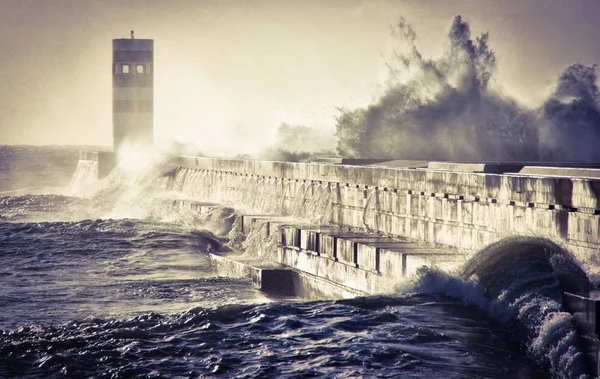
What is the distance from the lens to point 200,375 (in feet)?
24.3

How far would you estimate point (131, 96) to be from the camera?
4206 centimetres

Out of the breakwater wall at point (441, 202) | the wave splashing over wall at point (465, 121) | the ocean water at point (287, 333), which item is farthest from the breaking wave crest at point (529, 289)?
the wave splashing over wall at point (465, 121)

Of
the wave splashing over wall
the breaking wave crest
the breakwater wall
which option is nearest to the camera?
the breaking wave crest

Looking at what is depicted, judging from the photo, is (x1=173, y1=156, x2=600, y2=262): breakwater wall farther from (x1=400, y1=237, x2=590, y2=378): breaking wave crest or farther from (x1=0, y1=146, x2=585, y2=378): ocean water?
(x1=0, y1=146, x2=585, y2=378): ocean water

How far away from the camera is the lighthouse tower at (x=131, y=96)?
42.1 metres

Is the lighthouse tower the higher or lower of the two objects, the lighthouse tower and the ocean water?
the higher

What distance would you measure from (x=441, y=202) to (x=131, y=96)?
1237 inches

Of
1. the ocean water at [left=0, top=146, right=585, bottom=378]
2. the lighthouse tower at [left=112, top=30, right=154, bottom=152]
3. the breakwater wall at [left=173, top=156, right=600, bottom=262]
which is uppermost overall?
the lighthouse tower at [left=112, top=30, right=154, bottom=152]

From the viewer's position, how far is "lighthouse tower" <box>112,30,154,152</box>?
1656 inches

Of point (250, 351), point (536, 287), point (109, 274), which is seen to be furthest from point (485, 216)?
Result: point (109, 274)

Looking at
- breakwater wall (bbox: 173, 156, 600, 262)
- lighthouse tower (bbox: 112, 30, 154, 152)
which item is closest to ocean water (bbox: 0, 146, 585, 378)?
breakwater wall (bbox: 173, 156, 600, 262)

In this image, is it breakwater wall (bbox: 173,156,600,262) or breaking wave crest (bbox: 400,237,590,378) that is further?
breakwater wall (bbox: 173,156,600,262)

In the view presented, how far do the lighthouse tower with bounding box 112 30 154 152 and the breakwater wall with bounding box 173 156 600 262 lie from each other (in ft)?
71.2

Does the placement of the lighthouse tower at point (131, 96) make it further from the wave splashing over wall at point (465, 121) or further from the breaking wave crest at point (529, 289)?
the breaking wave crest at point (529, 289)
